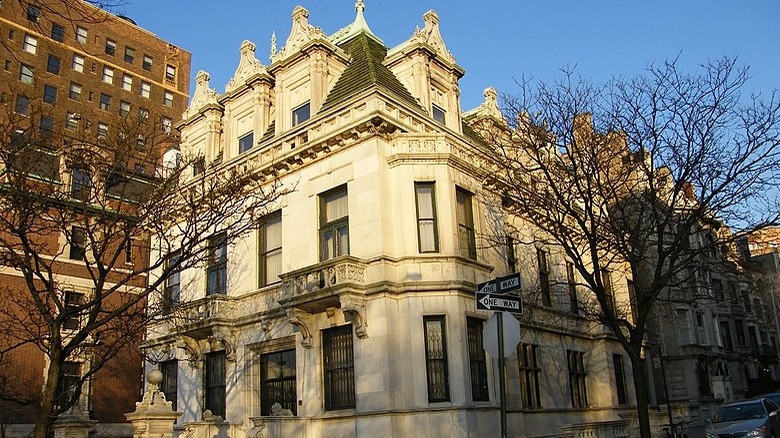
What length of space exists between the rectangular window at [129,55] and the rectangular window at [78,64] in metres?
4.10

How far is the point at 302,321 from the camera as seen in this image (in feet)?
69.2

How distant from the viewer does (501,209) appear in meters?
24.8

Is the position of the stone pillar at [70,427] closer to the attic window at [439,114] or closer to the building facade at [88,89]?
the building facade at [88,89]

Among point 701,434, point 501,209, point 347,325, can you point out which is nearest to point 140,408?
point 347,325

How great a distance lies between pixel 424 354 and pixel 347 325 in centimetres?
274

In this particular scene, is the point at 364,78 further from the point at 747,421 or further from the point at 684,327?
the point at 684,327

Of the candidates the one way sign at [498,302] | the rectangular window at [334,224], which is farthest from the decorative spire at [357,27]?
the one way sign at [498,302]

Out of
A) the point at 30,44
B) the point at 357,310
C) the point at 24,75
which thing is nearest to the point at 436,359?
the point at 357,310

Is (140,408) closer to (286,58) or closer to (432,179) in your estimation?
(432,179)

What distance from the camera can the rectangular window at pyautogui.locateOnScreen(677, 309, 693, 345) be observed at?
47191 millimetres

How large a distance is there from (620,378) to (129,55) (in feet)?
172

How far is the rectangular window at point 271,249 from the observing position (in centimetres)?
2405

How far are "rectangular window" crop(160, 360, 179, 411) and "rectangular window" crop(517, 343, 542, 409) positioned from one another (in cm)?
1380

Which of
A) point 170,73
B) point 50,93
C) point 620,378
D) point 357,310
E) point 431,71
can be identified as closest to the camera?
point 357,310
